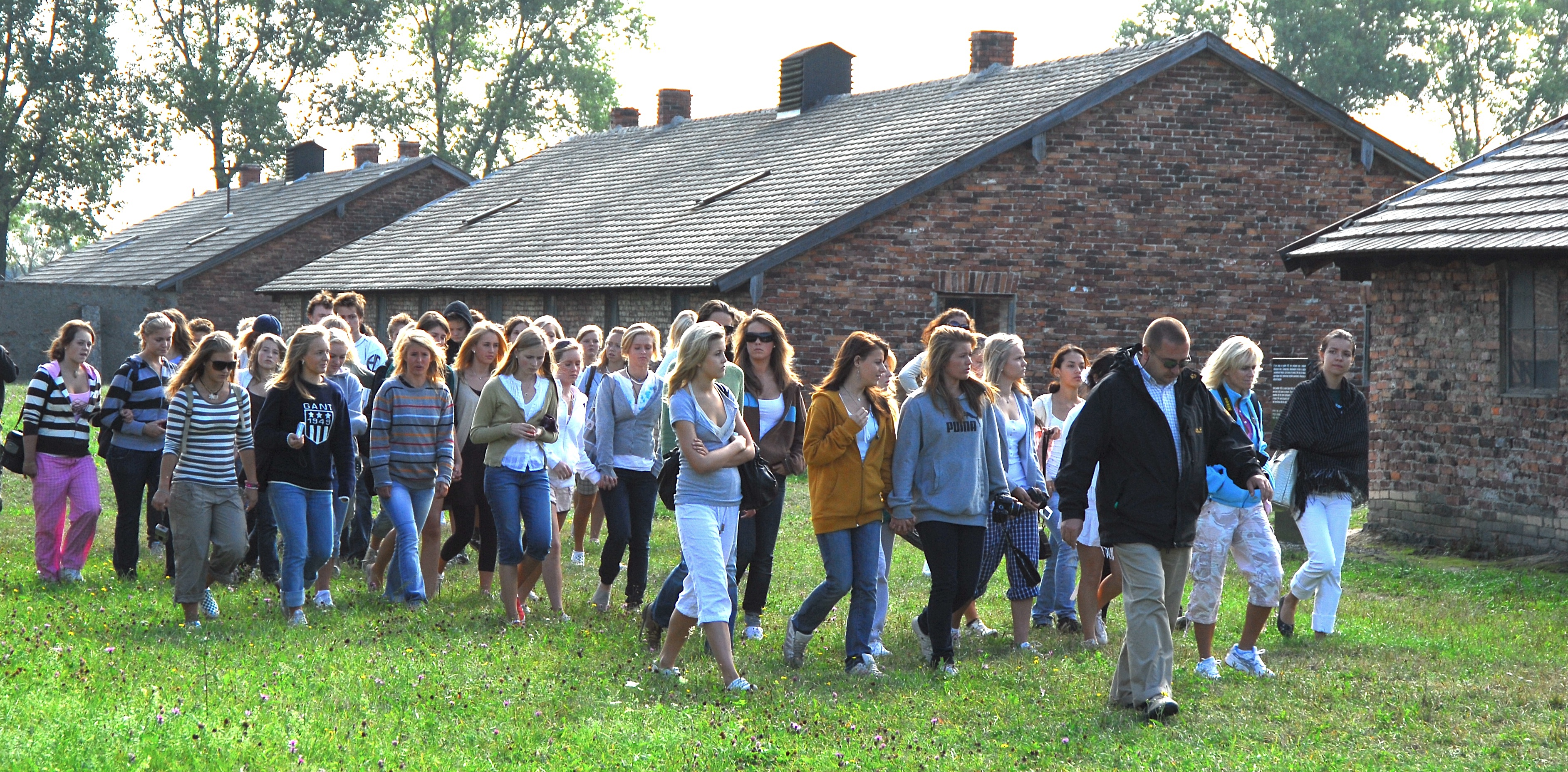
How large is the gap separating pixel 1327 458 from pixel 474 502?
5217 millimetres

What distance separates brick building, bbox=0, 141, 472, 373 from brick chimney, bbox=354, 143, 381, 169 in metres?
1.80

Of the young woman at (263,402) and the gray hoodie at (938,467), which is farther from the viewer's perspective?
the young woman at (263,402)

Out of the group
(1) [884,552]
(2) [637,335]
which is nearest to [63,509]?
(2) [637,335]

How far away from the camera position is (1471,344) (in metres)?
13.6

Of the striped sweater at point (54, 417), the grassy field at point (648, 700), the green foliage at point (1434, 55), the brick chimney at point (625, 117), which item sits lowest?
the grassy field at point (648, 700)

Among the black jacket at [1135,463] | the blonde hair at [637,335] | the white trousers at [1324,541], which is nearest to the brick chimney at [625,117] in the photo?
the blonde hair at [637,335]

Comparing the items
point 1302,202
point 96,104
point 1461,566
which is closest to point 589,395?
point 1461,566

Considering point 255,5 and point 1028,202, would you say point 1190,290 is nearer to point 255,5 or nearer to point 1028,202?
point 1028,202

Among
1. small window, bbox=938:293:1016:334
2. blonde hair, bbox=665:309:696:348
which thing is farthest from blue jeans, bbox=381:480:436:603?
small window, bbox=938:293:1016:334

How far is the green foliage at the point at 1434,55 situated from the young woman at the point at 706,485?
173 ft

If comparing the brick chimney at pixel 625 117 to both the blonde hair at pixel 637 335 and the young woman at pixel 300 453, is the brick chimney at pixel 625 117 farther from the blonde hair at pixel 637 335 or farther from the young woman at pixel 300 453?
the young woman at pixel 300 453

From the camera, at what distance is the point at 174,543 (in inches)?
339

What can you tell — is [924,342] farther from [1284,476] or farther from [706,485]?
[1284,476]

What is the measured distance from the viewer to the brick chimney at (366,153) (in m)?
49.5
